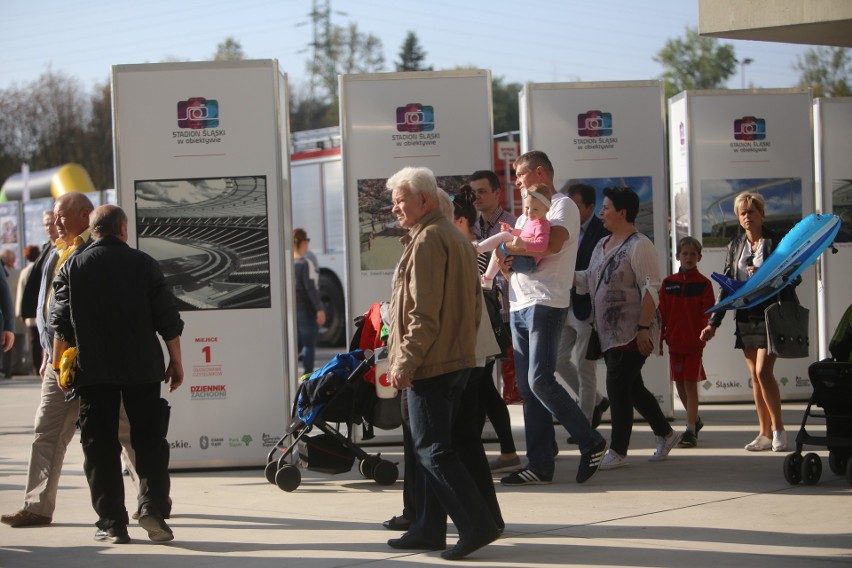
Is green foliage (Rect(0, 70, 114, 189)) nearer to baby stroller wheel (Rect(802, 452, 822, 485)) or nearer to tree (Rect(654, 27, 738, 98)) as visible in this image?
tree (Rect(654, 27, 738, 98))

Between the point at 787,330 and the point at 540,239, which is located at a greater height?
the point at 540,239

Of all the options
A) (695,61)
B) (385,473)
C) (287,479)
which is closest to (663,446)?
(385,473)

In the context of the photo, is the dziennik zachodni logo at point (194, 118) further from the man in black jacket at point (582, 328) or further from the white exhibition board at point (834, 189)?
the white exhibition board at point (834, 189)

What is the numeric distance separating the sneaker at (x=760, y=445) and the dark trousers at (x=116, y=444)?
4389mm

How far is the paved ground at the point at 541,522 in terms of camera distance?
18.7ft

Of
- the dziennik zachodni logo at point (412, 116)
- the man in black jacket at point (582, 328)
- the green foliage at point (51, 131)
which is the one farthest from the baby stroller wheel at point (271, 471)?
the green foliage at point (51, 131)

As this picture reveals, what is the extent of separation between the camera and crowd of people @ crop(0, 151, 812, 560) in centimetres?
563

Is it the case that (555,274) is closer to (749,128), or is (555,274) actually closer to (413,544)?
(413,544)

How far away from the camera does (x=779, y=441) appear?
852 centimetres

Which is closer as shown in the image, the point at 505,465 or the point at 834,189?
the point at 505,465

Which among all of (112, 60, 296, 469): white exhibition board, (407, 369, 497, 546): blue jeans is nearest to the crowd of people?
(407, 369, 497, 546): blue jeans

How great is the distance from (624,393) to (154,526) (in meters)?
3.28

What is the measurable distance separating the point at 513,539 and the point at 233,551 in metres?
1.41

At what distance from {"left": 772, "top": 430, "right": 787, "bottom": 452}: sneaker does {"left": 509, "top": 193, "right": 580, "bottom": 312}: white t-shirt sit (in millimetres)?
2161
